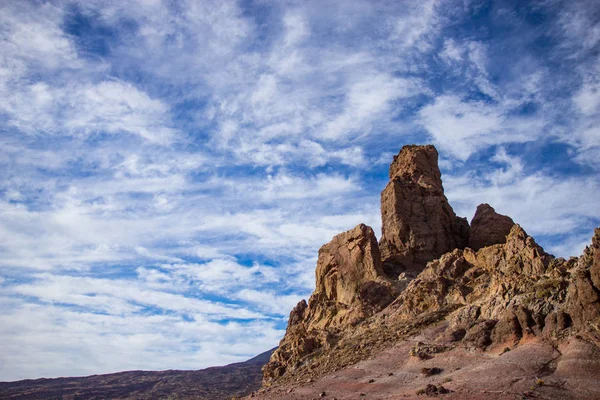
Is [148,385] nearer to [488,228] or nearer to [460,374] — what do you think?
[488,228]

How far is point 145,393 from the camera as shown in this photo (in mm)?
122688

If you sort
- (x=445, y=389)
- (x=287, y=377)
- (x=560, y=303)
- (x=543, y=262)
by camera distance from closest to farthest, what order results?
(x=445, y=389) → (x=560, y=303) → (x=543, y=262) → (x=287, y=377)

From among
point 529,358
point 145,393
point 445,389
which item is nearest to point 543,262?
point 529,358

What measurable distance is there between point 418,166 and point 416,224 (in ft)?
37.2

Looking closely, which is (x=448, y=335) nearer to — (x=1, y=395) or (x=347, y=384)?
(x=347, y=384)

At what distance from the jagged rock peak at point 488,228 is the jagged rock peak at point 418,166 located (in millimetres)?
7443

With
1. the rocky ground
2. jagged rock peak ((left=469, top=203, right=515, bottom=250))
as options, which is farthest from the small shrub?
jagged rock peak ((left=469, top=203, right=515, bottom=250))

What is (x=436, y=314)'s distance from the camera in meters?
43.0

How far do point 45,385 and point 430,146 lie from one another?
136 metres

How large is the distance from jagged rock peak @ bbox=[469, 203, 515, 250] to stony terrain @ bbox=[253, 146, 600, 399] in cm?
17

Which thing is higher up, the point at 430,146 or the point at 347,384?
the point at 430,146

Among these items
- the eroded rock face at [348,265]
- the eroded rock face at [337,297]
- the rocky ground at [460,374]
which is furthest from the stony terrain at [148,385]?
the rocky ground at [460,374]

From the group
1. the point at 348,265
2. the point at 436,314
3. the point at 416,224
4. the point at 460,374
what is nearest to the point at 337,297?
the point at 348,265

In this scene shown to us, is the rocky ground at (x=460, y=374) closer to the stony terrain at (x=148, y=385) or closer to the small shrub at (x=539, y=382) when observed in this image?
the small shrub at (x=539, y=382)
